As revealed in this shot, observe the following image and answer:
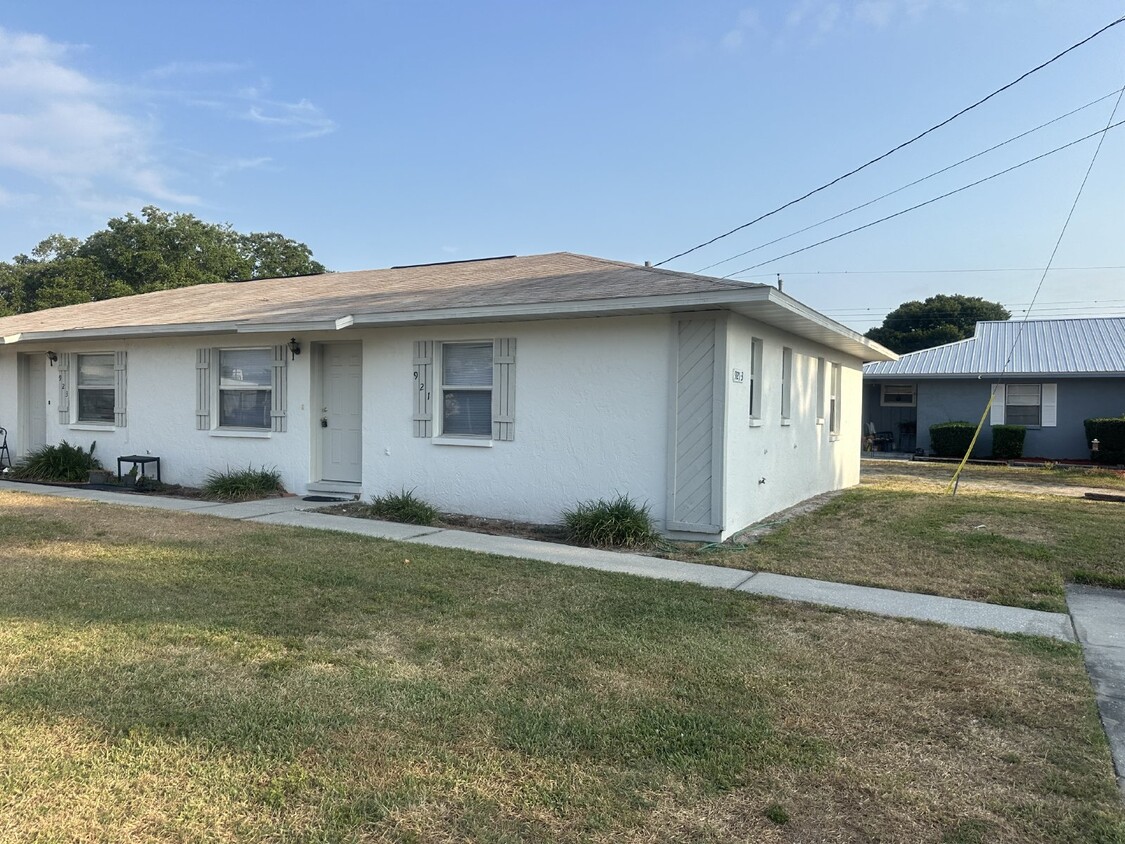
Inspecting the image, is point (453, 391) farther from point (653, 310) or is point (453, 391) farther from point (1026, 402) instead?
point (1026, 402)

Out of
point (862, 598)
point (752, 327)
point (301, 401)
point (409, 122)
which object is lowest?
point (862, 598)

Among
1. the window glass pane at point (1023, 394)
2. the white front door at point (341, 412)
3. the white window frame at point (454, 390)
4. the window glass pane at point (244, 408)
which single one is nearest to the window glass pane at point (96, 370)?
the window glass pane at point (244, 408)

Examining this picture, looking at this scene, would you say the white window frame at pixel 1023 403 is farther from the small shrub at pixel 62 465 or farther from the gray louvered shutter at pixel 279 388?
the small shrub at pixel 62 465

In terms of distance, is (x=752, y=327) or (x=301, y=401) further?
(x=301, y=401)

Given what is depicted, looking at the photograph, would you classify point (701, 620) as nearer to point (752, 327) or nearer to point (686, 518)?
point (686, 518)

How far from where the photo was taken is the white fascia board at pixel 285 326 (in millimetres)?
9852

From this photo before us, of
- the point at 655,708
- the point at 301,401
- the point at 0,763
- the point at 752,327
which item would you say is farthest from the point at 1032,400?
the point at 0,763

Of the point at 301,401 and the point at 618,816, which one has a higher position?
the point at 301,401

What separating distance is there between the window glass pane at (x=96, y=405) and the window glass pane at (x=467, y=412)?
22.2 feet

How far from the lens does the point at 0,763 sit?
300 cm

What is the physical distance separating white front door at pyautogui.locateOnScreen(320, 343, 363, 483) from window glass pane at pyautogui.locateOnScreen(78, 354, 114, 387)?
4516 mm

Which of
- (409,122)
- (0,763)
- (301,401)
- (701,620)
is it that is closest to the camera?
(0,763)

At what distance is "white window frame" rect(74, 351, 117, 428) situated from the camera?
41.9 ft

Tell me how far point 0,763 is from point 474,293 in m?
7.96
